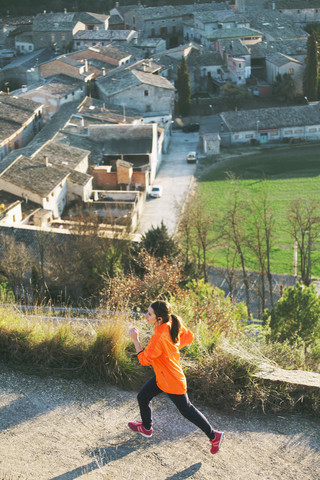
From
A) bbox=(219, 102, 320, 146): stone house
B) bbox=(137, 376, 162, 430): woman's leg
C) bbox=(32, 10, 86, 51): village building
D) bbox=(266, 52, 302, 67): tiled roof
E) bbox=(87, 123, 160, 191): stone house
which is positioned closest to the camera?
bbox=(137, 376, 162, 430): woman's leg

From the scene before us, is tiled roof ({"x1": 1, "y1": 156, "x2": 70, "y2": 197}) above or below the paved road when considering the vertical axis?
above

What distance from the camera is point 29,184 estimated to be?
89.1ft

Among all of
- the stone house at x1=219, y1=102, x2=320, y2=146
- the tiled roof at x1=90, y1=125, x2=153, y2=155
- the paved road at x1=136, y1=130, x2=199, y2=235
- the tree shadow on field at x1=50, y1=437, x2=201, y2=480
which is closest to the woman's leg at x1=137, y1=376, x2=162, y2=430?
the tree shadow on field at x1=50, y1=437, x2=201, y2=480

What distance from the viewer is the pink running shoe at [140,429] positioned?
576cm

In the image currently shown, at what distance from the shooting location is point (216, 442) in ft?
18.3

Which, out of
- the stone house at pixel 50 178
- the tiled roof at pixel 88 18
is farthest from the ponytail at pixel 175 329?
the tiled roof at pixel 88 18

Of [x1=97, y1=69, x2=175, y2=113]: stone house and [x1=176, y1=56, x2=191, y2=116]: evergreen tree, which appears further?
[x1=176, y1=56, x2=191, y2=116]: evergreen tree

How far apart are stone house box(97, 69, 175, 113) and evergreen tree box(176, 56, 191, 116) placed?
187 centimetres

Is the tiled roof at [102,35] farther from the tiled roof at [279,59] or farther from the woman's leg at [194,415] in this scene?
the woman's leg at [194,415]

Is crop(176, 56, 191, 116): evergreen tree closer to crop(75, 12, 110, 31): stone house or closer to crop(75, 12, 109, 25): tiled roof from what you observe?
crop(75, 12, 110, 31): stone house

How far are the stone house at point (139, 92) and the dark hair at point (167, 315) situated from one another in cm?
3897

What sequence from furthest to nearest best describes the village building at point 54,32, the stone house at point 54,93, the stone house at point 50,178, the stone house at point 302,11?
the stone house at point 302,11
the village building at point 54,32
the stone house at point 54,93
the stone house at point 50,178

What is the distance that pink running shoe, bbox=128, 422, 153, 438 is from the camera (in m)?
5.76

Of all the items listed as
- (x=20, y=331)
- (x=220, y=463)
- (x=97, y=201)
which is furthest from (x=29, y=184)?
(x=220, y=463)
